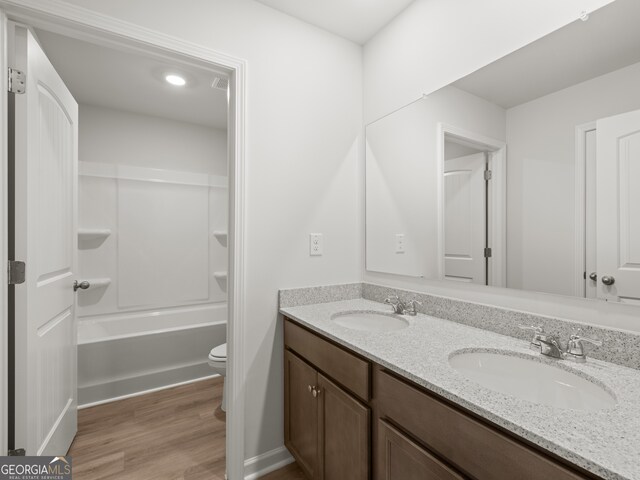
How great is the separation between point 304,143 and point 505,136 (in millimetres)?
979

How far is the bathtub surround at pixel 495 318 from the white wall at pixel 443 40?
3.35 feet

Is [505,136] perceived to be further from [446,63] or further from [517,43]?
[446,63]

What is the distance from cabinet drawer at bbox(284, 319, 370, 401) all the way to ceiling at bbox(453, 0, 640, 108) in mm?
1172

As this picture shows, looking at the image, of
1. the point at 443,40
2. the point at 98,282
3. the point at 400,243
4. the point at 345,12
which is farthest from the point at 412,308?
the point at 98,282

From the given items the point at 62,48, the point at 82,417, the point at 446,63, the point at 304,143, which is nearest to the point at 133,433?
the point at 82,417

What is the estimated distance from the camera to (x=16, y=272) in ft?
4.11

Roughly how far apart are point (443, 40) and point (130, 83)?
222 cm

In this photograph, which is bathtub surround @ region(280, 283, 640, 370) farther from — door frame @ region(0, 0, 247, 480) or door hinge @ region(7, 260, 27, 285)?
door hinge @ region(7, 260, 27, 285)

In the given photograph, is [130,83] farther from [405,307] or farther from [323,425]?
[323,425]

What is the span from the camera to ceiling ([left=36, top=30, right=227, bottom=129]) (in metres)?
1.96

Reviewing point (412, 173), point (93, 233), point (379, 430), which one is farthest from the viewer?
point (93, 233)

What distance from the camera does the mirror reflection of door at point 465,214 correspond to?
4.47ft

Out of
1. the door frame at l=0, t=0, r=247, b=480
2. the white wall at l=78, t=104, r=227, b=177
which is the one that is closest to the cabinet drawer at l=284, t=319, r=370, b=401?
the door frame at l=0, t=0, r=247, b=480

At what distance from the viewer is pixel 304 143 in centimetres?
177
